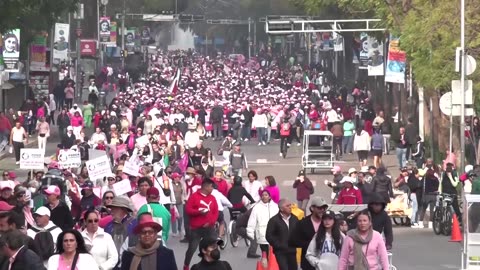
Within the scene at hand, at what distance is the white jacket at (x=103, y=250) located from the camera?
1420 cm

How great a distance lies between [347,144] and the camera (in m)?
51.4

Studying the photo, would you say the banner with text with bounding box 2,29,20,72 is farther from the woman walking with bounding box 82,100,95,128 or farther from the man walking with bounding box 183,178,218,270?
the man walking with bounding box 183,178,218,270

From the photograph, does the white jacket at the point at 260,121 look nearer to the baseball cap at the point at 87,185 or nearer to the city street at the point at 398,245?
the city street at the point at 398,245

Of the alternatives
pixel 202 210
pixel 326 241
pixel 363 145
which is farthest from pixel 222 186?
pixel 363 145

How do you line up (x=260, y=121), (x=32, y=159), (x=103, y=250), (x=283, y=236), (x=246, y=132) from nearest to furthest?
1. (x=103, y=250)
2. (x=283, y=236)
3. (x=32, y=159)
4. (x=260, y=121)
5. (x=246, y=132)

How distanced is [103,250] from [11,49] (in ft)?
125

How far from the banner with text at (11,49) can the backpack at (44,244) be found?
3650 centimetres

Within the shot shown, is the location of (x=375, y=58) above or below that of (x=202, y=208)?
above

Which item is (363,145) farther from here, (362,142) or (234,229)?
(234,229)

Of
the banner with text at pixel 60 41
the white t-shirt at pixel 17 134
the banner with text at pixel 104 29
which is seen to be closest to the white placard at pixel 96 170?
the white t-shirt at pixel 17 134

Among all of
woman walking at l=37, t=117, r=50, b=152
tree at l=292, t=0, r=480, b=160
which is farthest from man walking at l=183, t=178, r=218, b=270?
woman walking at l=37, t=117, r=50, b=152

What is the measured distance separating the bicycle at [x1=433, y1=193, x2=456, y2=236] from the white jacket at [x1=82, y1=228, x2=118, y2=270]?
604 inches

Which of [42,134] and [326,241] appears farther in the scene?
[42,134]

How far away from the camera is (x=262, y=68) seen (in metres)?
123
